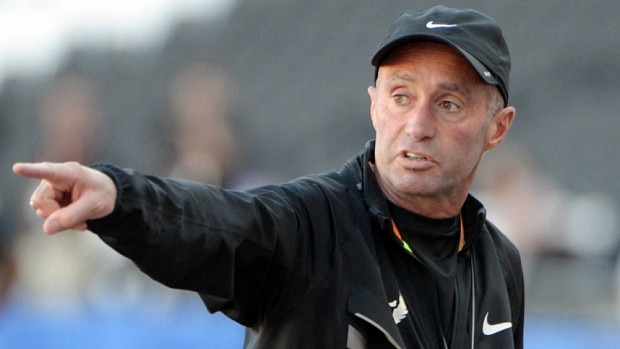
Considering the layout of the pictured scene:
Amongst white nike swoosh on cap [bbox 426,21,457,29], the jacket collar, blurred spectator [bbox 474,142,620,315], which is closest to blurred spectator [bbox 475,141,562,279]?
blurred spectator [bbox 474,142,620,315]

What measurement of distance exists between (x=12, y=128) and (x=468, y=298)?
7756mm

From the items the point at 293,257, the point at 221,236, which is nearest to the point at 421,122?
the point at 293,257

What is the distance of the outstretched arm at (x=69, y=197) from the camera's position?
2.22 m

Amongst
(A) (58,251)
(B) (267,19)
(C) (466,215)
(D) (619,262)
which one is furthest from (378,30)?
(C) (466,215)

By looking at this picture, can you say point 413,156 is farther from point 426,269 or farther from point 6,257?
point 6,257

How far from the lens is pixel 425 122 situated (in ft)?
10.2

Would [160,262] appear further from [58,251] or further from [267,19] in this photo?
[267,19]

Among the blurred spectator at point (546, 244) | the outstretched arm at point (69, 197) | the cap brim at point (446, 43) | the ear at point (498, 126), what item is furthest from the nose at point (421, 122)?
the blurred spectator at point (546, 244)

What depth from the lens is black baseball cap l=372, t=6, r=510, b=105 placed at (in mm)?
3074

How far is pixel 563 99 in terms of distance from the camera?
10.7 m

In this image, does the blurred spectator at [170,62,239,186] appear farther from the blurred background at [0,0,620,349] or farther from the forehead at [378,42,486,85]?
the forehead at [378,42,486,85]

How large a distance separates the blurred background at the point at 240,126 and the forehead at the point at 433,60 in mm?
3007

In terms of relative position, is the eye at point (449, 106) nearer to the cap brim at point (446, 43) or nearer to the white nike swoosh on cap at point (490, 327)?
the cap brim at point (446, 43)

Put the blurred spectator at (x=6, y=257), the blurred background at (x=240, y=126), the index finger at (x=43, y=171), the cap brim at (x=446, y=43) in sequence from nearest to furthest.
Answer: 1. the index finger at (x=43, y=171)
2. the cap brim at (x=446, y=43)
3. the blurred background at (x=240, y=126)
4. the blurred spectator at (x=6, y=257)
